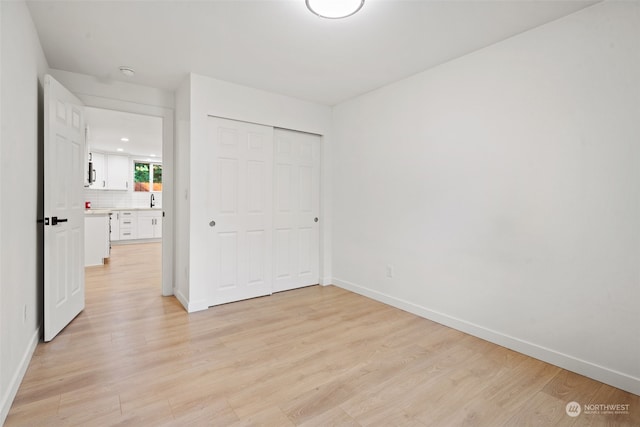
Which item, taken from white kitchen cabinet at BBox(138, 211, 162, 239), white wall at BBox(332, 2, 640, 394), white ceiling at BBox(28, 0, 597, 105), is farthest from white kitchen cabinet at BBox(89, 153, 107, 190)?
white wall at BBox(332, 2, 640, 394)

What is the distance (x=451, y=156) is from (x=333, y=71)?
4.83 ft

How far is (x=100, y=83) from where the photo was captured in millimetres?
3414

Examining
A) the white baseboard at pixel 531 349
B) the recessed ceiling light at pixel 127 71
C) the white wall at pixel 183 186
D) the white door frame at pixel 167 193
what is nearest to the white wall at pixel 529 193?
the white baseboard at pixel 531 349

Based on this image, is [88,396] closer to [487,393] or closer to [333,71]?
[487,393]

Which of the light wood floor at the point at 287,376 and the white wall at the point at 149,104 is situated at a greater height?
the white wall at the point at 149,104

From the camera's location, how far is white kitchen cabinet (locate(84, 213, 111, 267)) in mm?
5415

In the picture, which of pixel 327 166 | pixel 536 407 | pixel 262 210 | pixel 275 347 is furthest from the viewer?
pixel 327 166

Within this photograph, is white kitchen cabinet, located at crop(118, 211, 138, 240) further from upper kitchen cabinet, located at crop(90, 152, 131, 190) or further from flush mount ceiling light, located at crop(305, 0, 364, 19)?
flush mount ceiling light, located at crop(305, 0, 364, 19)

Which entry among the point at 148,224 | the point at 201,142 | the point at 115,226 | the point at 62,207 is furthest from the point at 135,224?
the point at 201,142

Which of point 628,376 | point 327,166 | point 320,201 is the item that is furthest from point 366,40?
point 628,376

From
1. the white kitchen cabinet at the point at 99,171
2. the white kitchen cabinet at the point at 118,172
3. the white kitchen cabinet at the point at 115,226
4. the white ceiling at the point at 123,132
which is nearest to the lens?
the white ceiling at the point at 123,132

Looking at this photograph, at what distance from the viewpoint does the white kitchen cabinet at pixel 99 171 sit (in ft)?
26.9
